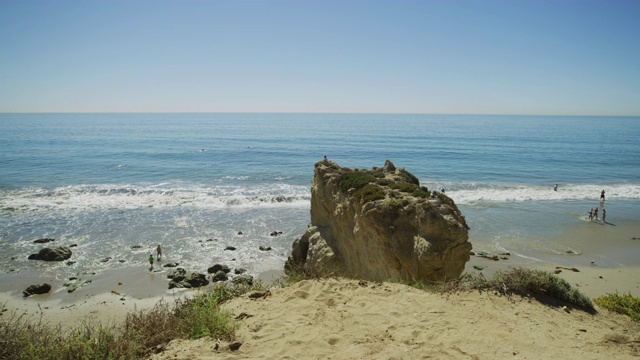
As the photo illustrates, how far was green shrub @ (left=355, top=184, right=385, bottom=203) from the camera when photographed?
41.7ft

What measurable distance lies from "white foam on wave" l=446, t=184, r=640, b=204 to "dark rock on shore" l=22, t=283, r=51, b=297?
99.5 feet

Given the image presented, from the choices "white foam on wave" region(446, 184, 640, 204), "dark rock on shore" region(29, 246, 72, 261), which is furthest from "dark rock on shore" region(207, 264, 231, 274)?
"white foam on wave" region(446, 184, 640, 204)

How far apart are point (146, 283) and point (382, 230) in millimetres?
12685

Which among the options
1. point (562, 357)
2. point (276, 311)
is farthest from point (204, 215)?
point (562, 357)

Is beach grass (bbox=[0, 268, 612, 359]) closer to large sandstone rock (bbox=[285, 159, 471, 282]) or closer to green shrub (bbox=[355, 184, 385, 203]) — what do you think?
large sandstone rock (bbox=[285, 159, 471, 282])

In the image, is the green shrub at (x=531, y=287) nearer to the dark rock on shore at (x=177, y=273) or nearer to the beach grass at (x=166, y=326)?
the beach grass at (x=166, y=326)

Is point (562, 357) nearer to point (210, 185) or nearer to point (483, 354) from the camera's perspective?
point (483, 354)

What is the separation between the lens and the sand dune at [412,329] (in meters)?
6.25

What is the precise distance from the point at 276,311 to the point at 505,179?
43.5m

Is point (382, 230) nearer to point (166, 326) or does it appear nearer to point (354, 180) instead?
point (354, 180)

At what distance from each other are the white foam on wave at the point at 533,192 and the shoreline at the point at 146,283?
40.3ft

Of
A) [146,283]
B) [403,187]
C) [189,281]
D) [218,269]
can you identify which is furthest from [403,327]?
[146,283]

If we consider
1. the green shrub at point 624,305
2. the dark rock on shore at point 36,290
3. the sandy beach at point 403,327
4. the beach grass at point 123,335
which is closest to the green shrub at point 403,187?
the sandy beach at point 403,327

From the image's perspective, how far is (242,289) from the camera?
31.3 ft
